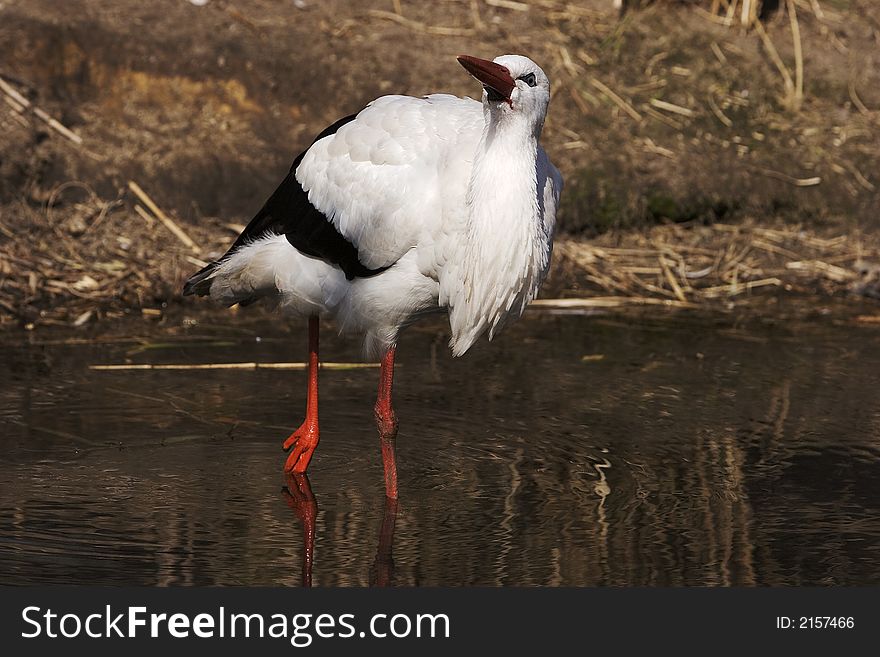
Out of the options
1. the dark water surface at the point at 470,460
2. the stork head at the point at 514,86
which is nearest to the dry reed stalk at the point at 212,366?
the dark water surface at the point at 470,460

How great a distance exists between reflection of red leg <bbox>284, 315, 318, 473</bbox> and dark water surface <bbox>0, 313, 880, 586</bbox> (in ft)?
0.27

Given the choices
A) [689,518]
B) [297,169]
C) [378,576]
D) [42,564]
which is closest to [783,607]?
[689,518]

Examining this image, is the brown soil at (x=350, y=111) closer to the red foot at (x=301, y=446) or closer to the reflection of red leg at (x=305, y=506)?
the red foot at (x=301, y=446)

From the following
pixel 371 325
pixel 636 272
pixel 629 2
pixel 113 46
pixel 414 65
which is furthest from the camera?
pixel 629 2

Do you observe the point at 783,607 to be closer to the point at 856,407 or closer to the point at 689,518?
the point at 689,518

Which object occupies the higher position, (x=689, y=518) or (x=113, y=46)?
(x=113, y=46)

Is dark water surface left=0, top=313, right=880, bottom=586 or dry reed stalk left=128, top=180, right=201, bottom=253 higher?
dry reed stalk left=128, top=180, right=201, bottom=253

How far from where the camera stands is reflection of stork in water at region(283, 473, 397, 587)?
499cm

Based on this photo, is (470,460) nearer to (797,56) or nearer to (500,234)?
(500,234)

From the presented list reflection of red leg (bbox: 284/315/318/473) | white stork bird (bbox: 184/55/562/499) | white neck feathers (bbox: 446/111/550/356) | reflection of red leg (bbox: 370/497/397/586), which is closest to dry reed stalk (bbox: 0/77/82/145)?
white stork bird (bbox: 184/55/562/499)

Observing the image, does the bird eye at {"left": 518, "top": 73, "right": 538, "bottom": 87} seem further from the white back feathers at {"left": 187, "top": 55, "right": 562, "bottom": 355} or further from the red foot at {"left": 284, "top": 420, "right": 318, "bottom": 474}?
the red foot at {"left": 284, "top": 420, "right": 318, "bottom": 474}

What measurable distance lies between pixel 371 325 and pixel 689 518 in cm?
150

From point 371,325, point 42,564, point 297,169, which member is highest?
point 297,169

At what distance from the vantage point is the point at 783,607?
4.75 meters
